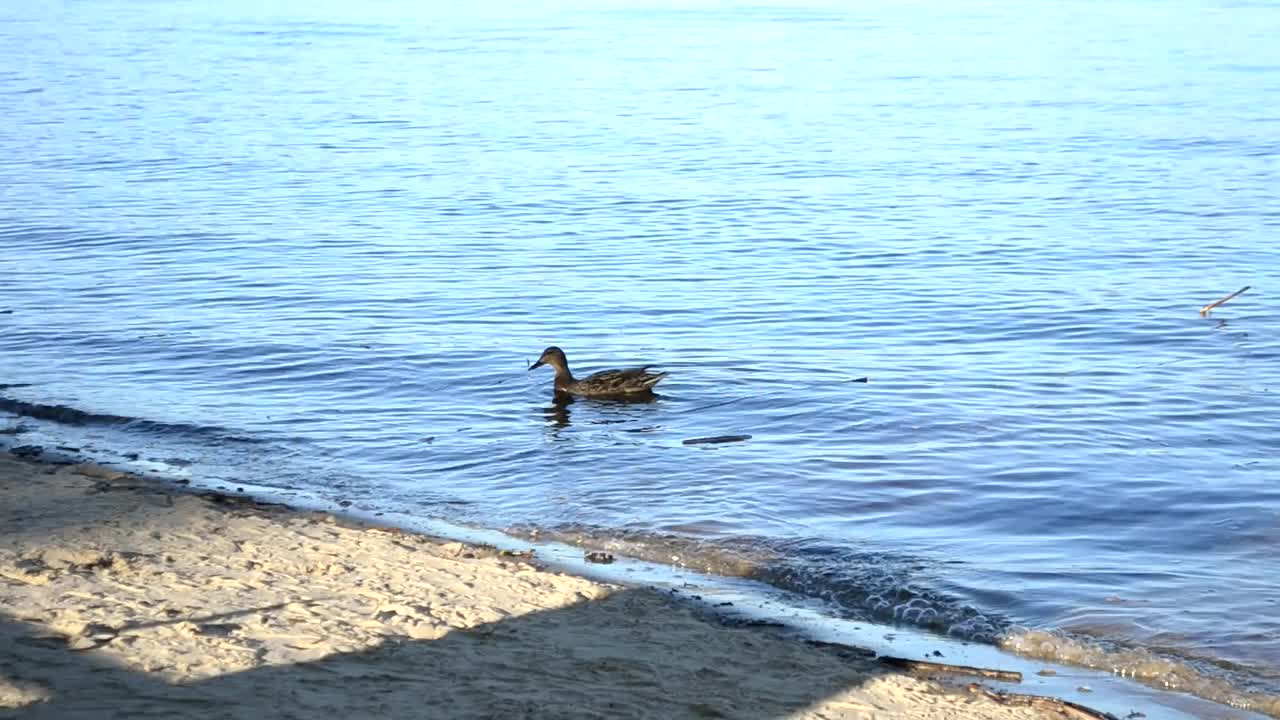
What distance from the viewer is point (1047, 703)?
700 centimetres

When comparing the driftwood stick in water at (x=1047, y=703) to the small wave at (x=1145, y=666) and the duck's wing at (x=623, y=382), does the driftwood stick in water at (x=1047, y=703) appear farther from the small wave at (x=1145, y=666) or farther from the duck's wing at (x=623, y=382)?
the duck's wing at (x=623, y=382)

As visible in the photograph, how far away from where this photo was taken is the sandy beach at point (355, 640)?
20.8ft

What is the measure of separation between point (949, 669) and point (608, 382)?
6627 millimetres

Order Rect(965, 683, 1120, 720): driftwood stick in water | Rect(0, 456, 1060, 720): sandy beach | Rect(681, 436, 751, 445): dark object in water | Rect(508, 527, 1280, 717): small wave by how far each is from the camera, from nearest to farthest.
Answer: Rect(0, 456, 1060, 720): sandy beach → Rect(965, 683, 1120, 720): driftwood stick in water → Rect(508, 527, 1280, 717): small wave → Rect(681, 436, 751, 445): dark object in water

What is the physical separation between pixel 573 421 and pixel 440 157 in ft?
62.5

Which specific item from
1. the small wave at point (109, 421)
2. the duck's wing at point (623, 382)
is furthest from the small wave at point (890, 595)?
the duck's wing at point (623, 382)

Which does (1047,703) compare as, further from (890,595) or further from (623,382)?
(623,382)

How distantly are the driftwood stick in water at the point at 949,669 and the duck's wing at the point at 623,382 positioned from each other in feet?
20.8

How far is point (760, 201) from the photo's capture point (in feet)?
85.1

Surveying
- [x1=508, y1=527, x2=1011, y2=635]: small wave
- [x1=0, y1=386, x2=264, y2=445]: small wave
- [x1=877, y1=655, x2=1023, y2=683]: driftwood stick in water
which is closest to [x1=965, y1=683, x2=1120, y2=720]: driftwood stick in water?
[x1=877, y1=655, x2=1023, y2=683]: driftwood stick in water

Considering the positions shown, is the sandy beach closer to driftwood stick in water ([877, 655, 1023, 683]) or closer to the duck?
driftwood stick in water ([877, 655, 1023, 683])

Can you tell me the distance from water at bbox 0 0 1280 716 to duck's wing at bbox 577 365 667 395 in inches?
7.8

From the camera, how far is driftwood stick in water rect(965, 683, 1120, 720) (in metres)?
6.88

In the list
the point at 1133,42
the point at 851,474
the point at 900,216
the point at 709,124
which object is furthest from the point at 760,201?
the point at 1133,42
